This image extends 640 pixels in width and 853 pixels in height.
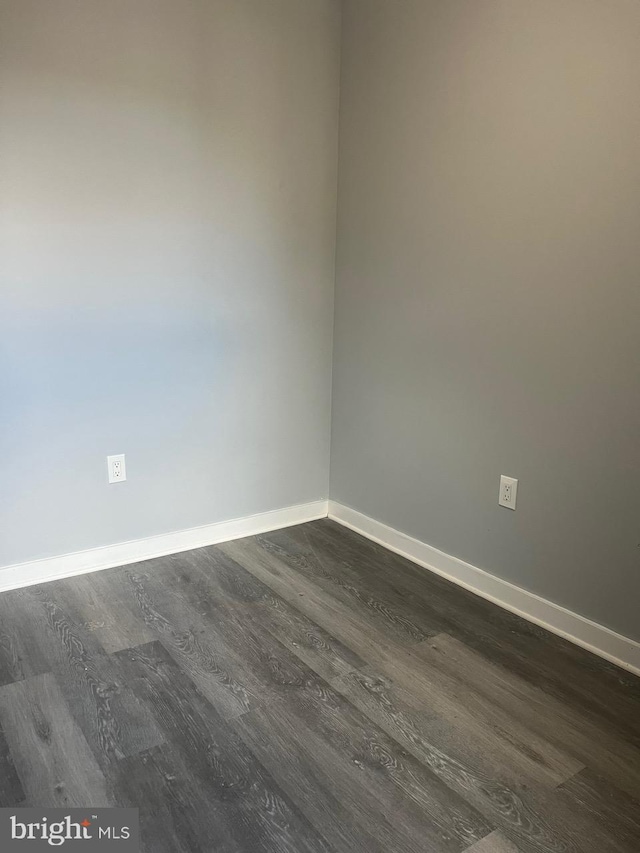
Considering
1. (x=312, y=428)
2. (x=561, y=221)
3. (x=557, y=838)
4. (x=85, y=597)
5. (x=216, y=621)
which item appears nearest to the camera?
(x=557, y=838)

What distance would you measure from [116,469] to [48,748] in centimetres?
114

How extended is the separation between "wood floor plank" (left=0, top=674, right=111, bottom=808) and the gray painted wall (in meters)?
1.45

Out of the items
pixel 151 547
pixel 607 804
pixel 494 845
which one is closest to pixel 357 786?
pixel 494 845

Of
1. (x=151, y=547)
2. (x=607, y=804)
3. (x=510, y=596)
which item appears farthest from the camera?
(x=151, y=547)

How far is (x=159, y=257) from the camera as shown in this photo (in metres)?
2.54

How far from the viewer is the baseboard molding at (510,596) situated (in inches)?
81.0

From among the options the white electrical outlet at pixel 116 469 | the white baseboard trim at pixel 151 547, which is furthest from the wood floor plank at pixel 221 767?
the white electrical outlet at pixel 116 469

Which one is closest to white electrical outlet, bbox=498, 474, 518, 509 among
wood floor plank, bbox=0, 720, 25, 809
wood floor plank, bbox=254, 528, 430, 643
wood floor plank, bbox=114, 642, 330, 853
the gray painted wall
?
the gray painted wall

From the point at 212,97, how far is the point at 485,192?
3.55ft

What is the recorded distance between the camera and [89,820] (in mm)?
1450

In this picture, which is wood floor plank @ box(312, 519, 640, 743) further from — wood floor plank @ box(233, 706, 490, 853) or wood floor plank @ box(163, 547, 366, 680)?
wood floor plank @ box(233, 706, 490, 853)

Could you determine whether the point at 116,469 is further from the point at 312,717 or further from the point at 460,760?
the point at 460,760

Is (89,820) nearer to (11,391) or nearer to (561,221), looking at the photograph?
(11,391)

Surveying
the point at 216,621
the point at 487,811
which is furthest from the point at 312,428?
the point at 487,811
